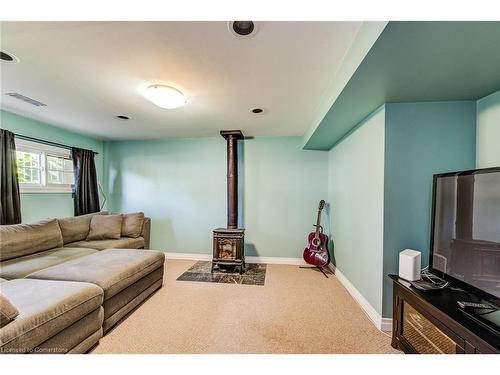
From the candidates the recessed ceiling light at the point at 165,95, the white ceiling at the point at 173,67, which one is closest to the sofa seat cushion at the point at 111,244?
the white ceiling at the point at 173,67

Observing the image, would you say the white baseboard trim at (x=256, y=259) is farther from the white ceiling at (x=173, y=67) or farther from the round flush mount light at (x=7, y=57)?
the round flush mount light at (x=7, y=57)

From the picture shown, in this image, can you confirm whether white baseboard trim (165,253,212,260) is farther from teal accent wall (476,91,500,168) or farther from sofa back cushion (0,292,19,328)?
teal accent wall (476,91,500,168)

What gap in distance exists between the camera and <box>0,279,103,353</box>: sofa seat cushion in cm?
117

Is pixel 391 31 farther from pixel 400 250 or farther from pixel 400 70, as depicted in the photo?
pixel 400 250

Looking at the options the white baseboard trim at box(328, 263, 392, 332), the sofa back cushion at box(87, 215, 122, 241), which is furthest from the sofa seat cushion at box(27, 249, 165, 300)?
the white baseboard trim at box(328, 263, 392, 332)

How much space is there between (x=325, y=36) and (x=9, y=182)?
12.7 ft

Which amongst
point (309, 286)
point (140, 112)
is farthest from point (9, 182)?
point (309, 286)

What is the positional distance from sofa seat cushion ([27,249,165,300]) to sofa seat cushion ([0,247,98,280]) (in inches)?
7.7

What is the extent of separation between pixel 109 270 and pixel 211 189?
228 cm

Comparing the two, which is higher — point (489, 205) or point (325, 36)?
point (325, 36)

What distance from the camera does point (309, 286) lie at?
9.44 feet

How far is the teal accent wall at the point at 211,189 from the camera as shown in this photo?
3883mm

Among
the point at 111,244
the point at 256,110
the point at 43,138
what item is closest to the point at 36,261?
the point at 111,244

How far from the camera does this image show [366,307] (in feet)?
7.25
